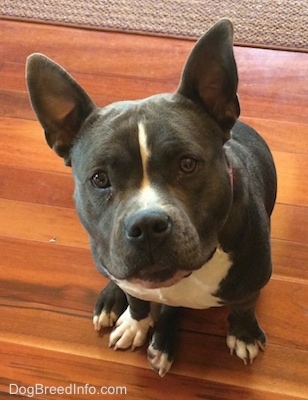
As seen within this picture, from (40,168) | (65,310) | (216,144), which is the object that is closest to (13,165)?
(40,168)

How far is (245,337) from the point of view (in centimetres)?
192

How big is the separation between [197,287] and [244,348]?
0.37 m

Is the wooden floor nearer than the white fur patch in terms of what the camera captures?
No

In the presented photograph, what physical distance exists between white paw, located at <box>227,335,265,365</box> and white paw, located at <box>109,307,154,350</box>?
0.24 metres

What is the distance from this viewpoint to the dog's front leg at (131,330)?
1.96m

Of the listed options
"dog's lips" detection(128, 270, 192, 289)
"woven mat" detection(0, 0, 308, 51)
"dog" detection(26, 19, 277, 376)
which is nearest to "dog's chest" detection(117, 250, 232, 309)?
"dog" detection(26, 19, 277, 376)

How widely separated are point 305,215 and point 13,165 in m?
1.08

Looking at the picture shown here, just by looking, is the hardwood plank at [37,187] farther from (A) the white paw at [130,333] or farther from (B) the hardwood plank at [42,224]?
(A) the white paw at [130,333]

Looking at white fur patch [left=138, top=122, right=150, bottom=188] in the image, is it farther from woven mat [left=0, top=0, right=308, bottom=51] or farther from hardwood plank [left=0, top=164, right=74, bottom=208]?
woven mat [left=0, top=0, right=308, bottom=51]

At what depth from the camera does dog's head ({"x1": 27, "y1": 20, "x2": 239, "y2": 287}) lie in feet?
4.56

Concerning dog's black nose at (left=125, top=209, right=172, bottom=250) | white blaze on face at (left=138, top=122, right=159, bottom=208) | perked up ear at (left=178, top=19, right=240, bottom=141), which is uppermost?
perked up ear at (left=178, top=19, right=240, bottom=141)

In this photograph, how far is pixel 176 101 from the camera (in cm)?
149

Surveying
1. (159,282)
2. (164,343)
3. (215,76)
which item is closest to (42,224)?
(164,343)

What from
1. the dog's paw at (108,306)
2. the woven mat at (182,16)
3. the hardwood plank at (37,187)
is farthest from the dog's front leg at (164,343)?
the woven mat at (182,16)
